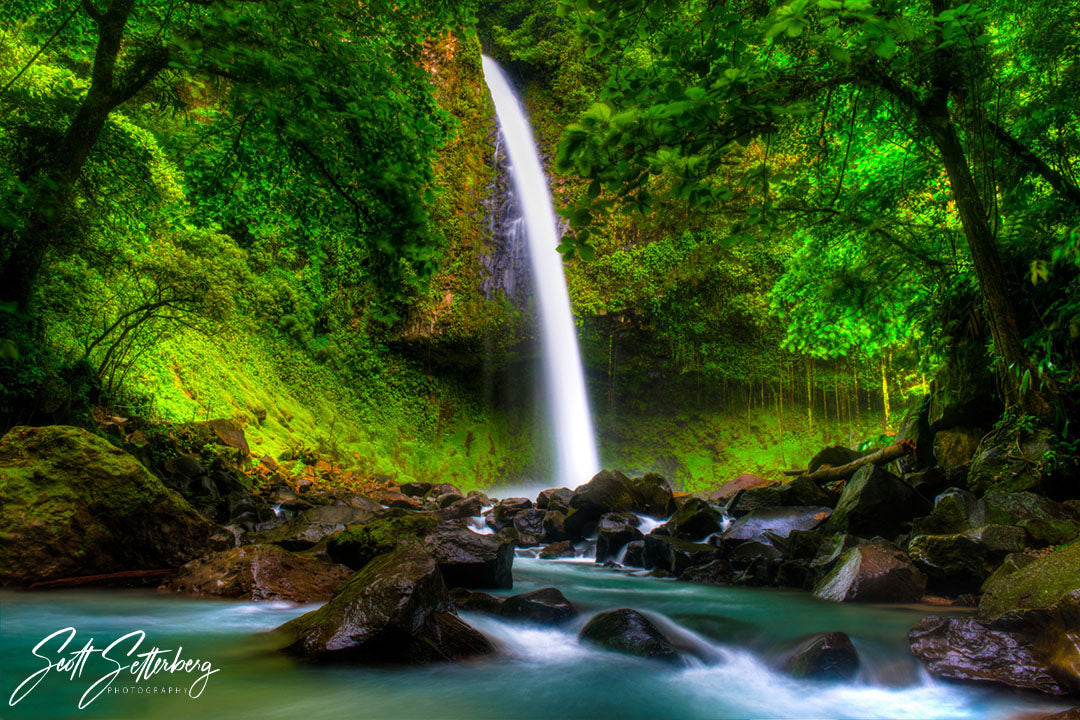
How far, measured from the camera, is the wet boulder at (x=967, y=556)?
4688mm

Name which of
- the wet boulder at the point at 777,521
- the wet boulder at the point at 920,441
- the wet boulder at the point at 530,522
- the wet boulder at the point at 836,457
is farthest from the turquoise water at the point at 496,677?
the wet boulder at the point at 836,457

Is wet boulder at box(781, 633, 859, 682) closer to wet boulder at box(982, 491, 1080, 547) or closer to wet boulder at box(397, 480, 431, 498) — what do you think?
wet boulder at box(982, 491, 1080, 547)

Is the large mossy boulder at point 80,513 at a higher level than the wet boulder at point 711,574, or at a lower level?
higher

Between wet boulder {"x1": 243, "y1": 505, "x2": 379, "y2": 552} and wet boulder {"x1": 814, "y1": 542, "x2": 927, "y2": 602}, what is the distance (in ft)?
16.8

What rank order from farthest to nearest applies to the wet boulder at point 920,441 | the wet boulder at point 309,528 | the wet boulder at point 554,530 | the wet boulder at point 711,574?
the wet boulder at point 554,530, the wet boulder at point 920,441, the wet boulder at point 711,574, the wet boulder at point 309,528

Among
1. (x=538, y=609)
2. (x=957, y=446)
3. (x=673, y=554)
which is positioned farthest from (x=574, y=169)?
(x=957, y=446)

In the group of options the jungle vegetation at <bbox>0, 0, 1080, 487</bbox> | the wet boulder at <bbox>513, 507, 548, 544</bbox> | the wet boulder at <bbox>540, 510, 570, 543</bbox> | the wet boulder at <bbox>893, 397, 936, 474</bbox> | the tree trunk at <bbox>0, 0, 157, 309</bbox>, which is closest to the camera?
the jungle vegetation at <bbox>0, 0, 1080, 487</bbox>

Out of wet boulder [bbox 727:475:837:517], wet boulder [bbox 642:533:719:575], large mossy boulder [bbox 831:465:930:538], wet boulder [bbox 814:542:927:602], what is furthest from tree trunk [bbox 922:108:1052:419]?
wet boulder [bbox 642:533:719:575]

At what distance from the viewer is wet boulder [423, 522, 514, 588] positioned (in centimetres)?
522

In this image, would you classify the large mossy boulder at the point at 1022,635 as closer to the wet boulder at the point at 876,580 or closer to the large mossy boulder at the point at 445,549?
the wet boulder at the point at 876,580

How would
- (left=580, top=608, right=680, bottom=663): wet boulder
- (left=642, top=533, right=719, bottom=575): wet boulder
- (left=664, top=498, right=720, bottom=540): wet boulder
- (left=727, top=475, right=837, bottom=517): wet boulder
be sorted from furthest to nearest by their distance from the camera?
1. (left=664, top=498, right=720, bottom=540): wet boulder
2. (left=727, top=475, right=837, bottom=517): wet boulder
3. (left=642, top=533, right=719, bottom=575): wet boulder
4. (left=580, top=608, right=680, bottom=663): wet boulder

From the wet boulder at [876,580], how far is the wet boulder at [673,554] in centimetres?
180

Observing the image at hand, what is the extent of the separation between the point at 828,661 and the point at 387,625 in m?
2.83

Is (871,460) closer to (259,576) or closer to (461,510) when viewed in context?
(461,510)
